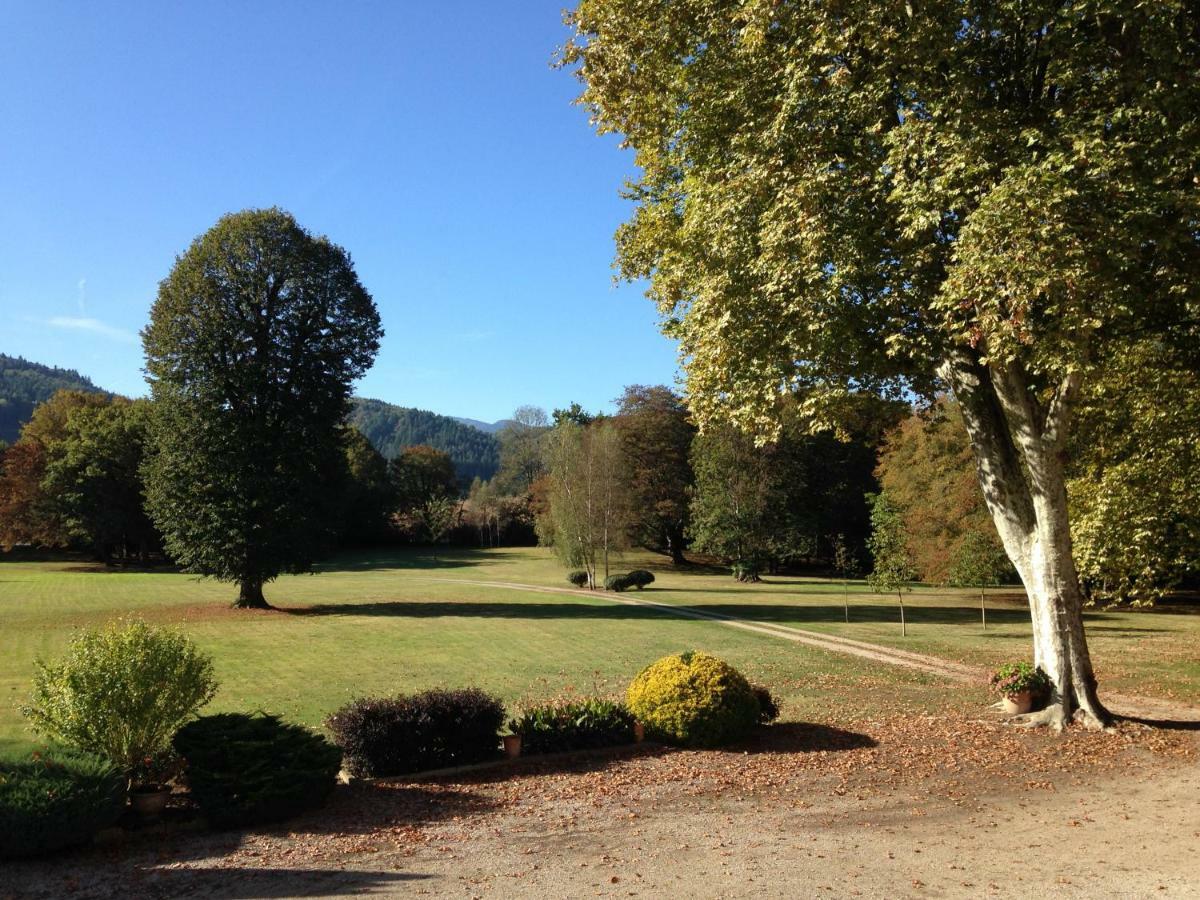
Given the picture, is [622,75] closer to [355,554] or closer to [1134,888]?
[1134,888]

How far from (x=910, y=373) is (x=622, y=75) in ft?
24.1

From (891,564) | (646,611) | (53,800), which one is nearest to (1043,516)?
(53,800)

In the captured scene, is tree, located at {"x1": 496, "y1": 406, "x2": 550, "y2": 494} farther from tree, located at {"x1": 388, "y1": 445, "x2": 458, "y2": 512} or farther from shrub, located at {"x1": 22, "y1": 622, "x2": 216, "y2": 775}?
shrub, located at {"x1": 22, "y1": 622, "x2": 216, "y2": 775}

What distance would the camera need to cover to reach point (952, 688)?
17328 mm

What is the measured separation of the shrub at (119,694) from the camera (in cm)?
845

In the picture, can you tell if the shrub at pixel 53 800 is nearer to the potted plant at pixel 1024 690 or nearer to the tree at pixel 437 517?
the potted plant at pixel 1024 690

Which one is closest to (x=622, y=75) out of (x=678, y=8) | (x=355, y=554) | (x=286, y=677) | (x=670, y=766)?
(x=678, y=8)

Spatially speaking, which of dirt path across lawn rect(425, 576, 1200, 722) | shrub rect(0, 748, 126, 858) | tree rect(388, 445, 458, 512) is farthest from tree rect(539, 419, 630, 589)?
tree rect(388, 445, 458, 512)

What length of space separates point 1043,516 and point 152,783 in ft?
41.5

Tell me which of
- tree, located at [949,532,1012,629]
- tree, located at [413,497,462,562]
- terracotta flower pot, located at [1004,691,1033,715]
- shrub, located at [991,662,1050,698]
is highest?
tree, located at [413,497,462,562]

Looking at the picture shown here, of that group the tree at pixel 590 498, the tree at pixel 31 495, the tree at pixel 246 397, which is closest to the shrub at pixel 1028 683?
A: the tree at pixel 246 397

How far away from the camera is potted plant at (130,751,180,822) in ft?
26.7

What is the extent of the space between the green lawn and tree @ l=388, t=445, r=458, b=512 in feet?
142

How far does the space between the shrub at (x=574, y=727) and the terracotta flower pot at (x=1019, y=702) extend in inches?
253
